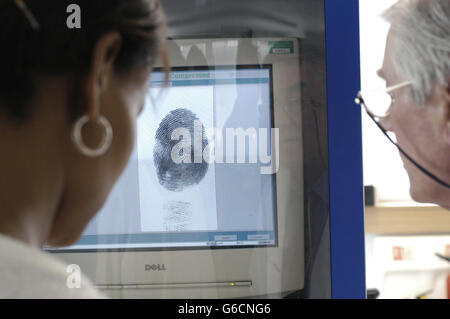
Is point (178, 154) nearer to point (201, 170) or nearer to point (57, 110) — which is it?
point (201, 170)

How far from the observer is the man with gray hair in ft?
2.60

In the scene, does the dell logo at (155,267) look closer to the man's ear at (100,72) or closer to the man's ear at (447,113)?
the man's ear at (100,72)

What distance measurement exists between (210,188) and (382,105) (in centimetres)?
32

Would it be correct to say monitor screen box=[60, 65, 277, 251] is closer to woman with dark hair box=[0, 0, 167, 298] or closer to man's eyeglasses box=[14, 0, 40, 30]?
woman with dark hair box=[0, 0, 167, 298]

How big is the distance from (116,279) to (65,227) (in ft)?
0.46

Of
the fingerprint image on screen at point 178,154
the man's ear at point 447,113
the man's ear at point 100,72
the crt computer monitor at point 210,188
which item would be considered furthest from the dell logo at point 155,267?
the man's ear at point 447,113

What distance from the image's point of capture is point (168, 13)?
0.75 metres

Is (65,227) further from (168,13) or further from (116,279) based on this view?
(168,13)

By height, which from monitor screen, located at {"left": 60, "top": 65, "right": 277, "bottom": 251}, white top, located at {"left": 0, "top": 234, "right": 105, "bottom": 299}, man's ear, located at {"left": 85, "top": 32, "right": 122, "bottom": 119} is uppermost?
man's ear, located at {"left": 85, "top": 32, "right": 122, "bottom": 119}

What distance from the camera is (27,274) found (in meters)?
0.58

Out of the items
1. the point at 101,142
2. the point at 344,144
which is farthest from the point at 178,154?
the point at 344,144

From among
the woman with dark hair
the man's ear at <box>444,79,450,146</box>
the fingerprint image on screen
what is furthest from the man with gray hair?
the woman with dark hair

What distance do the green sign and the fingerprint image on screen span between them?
0.17m

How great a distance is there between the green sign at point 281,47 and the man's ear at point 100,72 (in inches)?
10.8
